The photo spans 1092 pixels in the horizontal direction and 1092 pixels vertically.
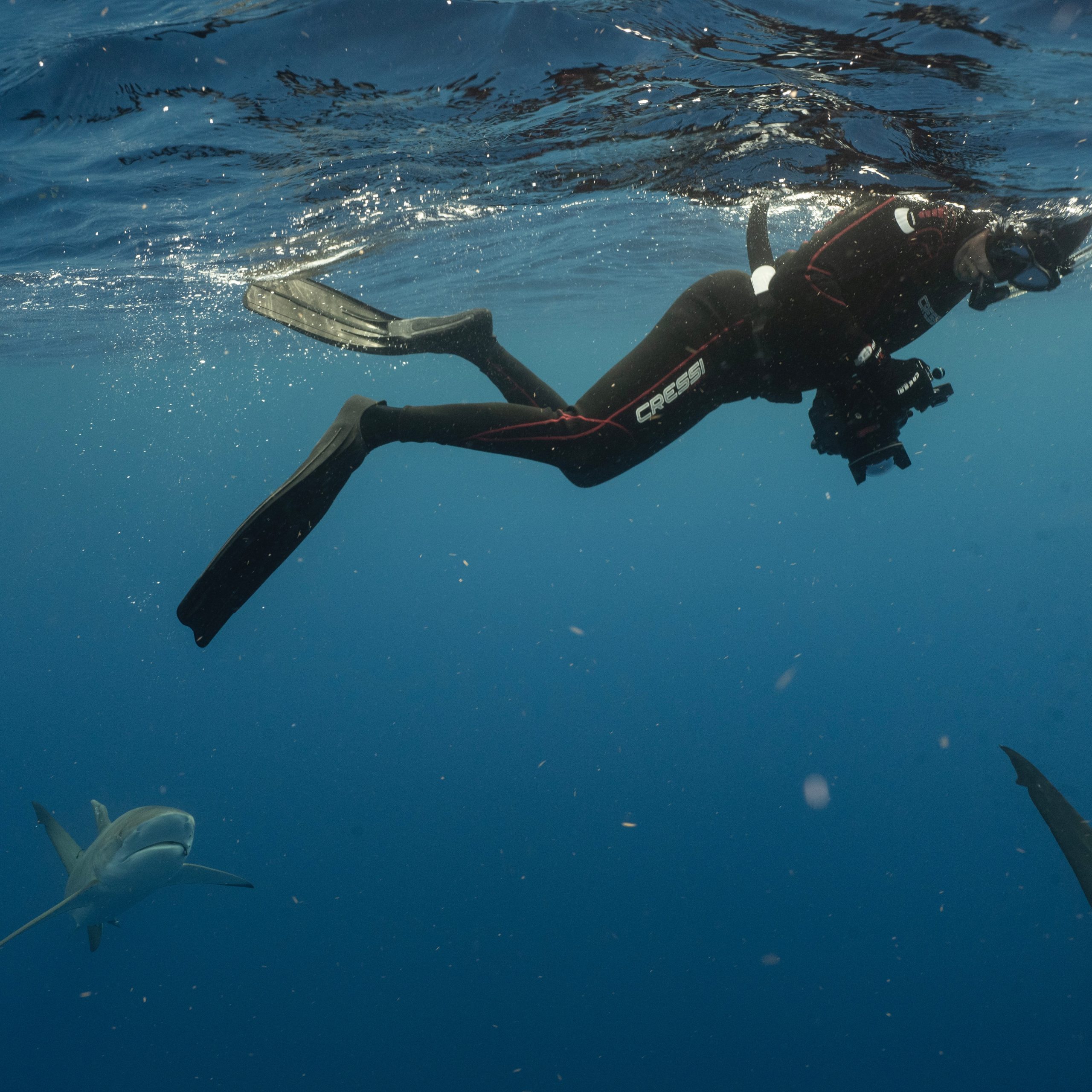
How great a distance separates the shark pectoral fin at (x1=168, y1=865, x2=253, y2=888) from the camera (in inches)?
373

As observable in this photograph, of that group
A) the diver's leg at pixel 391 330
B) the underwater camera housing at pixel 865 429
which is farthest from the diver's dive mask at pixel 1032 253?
the diver's leg at pixel 391 330

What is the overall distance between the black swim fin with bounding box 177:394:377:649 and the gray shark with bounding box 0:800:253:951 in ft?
19.6

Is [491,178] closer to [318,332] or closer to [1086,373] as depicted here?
[318,332]

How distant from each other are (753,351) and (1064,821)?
4580 millimetres

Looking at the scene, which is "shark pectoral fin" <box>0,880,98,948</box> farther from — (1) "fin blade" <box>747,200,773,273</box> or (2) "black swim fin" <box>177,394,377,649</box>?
(1) "fin blade" <box>747,200,773,273</box>

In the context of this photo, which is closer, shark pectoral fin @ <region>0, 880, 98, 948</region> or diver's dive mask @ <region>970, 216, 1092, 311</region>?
diver's dive mask @ <region>970, 216, 1092, 311</region>

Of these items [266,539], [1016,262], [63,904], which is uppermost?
[1016,262]

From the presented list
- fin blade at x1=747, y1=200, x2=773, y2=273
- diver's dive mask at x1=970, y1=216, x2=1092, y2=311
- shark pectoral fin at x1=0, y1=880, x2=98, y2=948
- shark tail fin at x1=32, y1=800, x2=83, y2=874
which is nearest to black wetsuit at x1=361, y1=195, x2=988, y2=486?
fin blade at x1=747, y1=200, x2=773, y2=273

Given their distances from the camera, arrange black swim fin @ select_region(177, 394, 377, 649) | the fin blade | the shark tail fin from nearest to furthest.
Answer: black swim fin @ select_region(177, 394, 377, 649) < the fin blade < the shark tail fin

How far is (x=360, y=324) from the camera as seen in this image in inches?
183

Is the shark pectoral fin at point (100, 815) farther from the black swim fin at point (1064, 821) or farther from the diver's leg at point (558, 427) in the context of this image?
the black swim fin at point (1064, 821)

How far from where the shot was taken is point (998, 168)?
9.33m

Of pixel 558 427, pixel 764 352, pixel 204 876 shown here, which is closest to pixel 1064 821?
pixel 764 352

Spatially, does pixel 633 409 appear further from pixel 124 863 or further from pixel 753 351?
pixel 124 863
